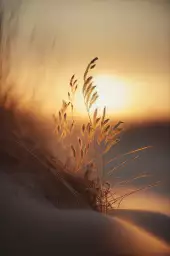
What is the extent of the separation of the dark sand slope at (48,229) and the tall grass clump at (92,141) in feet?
Answer: 0.28

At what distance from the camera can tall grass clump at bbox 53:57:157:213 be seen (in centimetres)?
130

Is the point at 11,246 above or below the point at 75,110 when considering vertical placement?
below

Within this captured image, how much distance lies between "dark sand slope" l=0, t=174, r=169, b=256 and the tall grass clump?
3.3 inches

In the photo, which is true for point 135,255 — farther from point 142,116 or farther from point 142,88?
point 142,88

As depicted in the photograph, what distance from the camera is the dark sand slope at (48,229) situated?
127 cm

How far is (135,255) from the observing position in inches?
51.4

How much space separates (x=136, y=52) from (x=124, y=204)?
2.10 ft

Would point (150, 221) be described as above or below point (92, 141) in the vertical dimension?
below

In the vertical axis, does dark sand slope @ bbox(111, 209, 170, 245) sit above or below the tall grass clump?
below

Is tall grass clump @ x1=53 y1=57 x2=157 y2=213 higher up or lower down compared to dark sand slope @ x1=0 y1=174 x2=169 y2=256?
higher up

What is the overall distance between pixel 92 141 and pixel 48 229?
1.30 ft

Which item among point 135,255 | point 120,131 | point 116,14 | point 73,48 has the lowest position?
point 135,255

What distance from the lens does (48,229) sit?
128 centimetres

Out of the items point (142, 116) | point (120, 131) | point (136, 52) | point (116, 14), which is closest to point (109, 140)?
point (120, 131)
